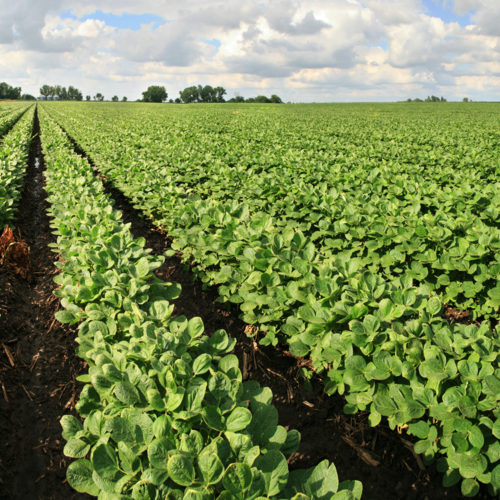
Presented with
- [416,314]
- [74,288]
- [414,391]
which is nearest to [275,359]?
Answer: [416,314]

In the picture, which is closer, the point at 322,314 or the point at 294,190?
the point at 322,314

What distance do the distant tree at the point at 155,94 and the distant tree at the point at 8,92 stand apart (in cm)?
4041

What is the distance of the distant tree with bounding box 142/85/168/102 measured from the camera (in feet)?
320

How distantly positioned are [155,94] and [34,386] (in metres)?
108

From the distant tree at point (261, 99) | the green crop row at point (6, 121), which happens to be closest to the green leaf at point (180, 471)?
the green crop row at point (6, 121)

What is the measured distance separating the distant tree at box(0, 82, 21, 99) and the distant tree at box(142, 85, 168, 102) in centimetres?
4041

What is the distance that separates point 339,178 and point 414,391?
15.6 ft

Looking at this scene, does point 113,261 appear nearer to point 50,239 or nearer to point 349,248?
point 349,248

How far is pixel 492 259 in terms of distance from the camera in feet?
12.0

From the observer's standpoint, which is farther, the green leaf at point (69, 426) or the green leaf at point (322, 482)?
the green leaf at point (69, 426)

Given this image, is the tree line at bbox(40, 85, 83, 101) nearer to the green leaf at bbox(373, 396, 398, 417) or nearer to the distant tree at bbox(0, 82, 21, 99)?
the distant tree at bbox(0, 82, 21, 99)

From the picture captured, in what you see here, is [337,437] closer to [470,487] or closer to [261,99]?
[470,487]

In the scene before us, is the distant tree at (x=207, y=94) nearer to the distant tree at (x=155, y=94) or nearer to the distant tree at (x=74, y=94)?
the distant tree at (x=155, y=94)

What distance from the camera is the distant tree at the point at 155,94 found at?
9769 cm
